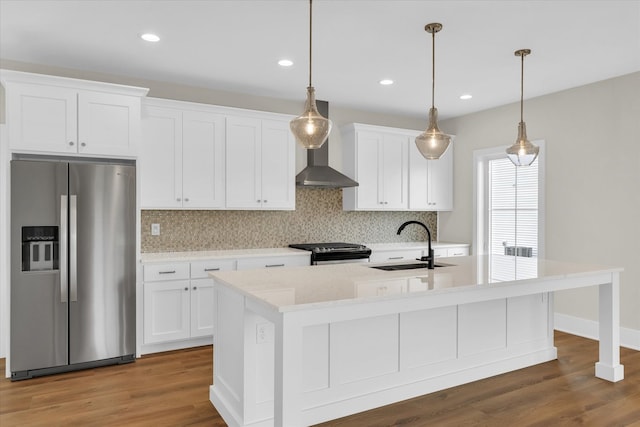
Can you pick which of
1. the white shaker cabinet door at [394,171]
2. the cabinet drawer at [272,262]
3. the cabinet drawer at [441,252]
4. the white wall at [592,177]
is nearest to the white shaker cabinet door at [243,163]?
the cabinet drawer at [272,262]

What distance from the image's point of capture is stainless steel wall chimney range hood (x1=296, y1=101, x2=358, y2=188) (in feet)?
15.8

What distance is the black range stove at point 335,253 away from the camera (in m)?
4.53

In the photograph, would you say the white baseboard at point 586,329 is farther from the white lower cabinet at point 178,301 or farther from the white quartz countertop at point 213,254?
the white lower cabinet at point 178,301

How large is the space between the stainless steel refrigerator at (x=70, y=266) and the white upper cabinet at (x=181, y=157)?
1.33 feet

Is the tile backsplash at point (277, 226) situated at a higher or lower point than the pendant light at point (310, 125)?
lower

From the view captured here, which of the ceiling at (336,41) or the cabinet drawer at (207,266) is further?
the cabinet drawer at (207,266)

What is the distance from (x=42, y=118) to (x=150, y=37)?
1.12 metres

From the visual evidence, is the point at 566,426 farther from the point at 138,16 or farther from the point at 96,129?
the point at 96,129

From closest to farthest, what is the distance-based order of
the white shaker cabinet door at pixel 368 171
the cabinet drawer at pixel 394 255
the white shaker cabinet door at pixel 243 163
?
the white shaker cabinet door at pixel 243 163 → the cabinet drawer at pixel 394 255 → the white shaker cabinet door at pixel 368 171

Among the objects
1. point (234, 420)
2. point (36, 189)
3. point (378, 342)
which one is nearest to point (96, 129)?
point (36, 189)

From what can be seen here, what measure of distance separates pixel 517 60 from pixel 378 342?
8.94 ft

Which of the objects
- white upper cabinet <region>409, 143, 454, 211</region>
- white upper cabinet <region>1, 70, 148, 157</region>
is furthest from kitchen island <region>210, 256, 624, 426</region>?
white upper cabinet <region>409, 143, 454, 211</region>

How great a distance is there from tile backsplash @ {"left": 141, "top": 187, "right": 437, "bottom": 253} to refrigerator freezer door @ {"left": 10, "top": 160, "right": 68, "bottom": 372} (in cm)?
103

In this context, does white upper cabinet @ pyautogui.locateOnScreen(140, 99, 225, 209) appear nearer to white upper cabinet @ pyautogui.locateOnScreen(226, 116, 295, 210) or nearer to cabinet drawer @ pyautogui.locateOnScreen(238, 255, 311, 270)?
white upper cabinet @ pyautogui.locateOnScreen(226, 116, 295, 210)
